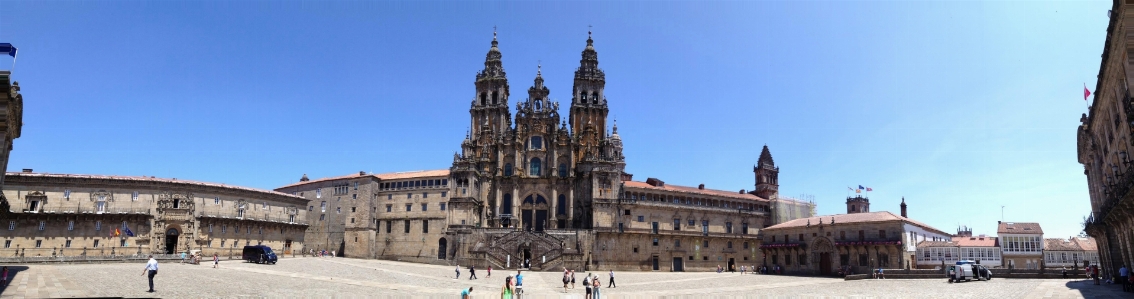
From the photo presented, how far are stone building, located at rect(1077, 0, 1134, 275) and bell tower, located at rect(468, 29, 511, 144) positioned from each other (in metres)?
57.8

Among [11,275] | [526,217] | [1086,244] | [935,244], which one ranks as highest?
[526,217]

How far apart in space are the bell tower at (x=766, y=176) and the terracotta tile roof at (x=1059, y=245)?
32636mm

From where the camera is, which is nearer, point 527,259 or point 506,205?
point 527,259

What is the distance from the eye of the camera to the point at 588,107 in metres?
84.6

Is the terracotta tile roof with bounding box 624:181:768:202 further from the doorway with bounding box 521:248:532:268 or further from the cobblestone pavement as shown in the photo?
the cobblestone pavement

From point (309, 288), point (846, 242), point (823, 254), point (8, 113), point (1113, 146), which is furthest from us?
point (823, 254)

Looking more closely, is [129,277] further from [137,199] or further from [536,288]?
[137,199]

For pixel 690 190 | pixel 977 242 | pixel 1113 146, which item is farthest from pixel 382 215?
pixel 1113 146

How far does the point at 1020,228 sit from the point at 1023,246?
1867 millimetres

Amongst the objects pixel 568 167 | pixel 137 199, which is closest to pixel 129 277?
pixel 137 199

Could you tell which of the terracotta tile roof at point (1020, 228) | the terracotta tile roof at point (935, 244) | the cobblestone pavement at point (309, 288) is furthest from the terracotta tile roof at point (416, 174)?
the terracotta tile roof at point (1020, 228)

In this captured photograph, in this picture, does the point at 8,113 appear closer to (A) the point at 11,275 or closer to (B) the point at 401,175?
(A) the point at 11,275

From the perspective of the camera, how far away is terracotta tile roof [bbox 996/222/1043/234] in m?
69.7

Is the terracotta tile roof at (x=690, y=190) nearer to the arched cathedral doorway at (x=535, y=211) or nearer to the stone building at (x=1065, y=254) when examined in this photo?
the arched cathedral doorway at (x=535, y=211)
